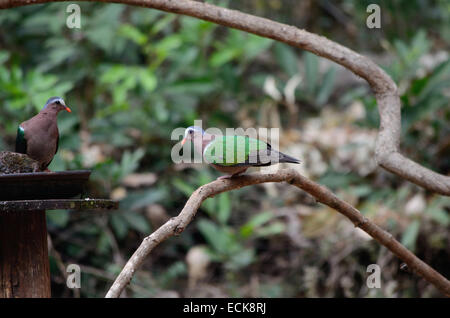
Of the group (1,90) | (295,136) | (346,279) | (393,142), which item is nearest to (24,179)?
(393,142)

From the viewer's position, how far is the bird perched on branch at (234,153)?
2758 mm

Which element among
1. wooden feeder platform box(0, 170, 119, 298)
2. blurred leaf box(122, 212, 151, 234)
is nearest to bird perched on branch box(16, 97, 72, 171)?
wooden feeder platform box(0, 170, 119, 298)

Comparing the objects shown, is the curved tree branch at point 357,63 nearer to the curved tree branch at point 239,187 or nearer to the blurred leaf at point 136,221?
the curved tree branch at point 239,187

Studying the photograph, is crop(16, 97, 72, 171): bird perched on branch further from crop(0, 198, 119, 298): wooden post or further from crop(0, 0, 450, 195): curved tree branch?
crop(0, 0, 450, 195): curved tree branch

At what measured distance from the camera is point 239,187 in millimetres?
2873

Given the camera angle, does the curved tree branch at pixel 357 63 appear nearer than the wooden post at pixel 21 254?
No

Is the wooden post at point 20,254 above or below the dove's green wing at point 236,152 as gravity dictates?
below

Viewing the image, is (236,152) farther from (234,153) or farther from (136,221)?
(136,221)

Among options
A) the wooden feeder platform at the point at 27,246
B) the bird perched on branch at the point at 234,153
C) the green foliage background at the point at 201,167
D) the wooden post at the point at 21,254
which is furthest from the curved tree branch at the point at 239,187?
the green foliage background at the point at 201,167

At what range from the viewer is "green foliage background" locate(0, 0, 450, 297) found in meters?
5.62

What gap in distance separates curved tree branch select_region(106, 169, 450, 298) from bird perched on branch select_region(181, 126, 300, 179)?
78 mm

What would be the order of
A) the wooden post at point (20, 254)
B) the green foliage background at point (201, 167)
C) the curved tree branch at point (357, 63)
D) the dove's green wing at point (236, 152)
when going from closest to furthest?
1. the wooden post at point (20, 254)
2. the dove's green wing at point (236, 152)
3. the curved tree branch at point (357, 63)
4. the green foliage background at point (201, 167)

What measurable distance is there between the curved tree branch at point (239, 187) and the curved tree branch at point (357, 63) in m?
0.35

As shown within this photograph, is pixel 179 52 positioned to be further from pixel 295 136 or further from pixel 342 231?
pixel 342 231
